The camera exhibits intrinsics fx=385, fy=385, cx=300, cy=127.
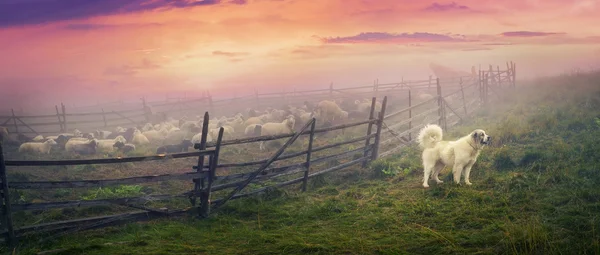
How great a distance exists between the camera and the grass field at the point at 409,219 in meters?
5.03

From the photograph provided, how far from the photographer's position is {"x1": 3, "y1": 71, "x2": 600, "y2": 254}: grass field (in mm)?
5027

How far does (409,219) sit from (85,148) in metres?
16.8

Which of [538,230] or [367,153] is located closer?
[538,230]

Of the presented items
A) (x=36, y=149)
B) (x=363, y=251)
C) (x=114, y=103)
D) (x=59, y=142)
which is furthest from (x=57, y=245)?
(x=114, y=103)

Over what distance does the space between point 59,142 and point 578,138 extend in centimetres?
2262

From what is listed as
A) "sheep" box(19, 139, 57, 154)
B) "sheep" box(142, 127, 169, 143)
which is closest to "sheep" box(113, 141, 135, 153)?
"sheep" box(142, 127, 169, 143)

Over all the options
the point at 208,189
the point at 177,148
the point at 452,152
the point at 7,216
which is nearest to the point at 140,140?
the point at 177,148

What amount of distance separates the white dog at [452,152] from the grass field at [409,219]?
317 mm

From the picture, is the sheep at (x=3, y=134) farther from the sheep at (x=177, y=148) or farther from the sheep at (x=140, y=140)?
the sheep at (x=177, y=148)

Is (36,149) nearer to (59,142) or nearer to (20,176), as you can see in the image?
(59,142)

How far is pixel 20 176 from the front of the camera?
1143cm

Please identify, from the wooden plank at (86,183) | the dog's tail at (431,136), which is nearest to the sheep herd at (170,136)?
the dog's tail at (431,136)

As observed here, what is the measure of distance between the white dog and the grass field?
12.5 inches

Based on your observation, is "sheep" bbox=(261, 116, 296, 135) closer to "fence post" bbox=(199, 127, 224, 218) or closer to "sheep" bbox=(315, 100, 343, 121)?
"sheep" bbox=(315, 100, 343, 121)
